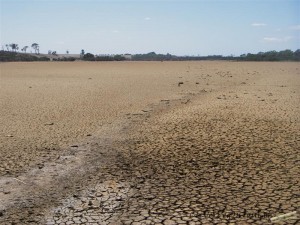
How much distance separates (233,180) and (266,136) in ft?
9.56

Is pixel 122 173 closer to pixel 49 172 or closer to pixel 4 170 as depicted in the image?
pixel 49 172

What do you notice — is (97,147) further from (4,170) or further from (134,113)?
(134,113)

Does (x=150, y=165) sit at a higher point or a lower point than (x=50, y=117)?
lower

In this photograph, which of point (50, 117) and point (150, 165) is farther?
point (50, 117)

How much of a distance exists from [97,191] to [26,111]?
25.1 feet

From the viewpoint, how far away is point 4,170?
5.69 m

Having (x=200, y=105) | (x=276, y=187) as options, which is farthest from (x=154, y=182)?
(x=200, y=105)

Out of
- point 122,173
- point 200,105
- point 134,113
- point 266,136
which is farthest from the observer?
point 200,105

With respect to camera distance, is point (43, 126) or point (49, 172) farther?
point (43, 126)

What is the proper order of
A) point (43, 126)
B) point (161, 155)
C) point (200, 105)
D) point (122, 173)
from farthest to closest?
point (200, 105) < point (43, 126) < point (161, 155) < point (122, 173)

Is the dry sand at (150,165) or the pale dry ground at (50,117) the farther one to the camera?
the pale dry ground at (50,117)

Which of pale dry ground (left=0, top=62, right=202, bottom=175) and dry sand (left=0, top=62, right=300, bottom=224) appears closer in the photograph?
dry sand (left=0, top=62, right=300, bottom=224)

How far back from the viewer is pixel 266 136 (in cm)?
770

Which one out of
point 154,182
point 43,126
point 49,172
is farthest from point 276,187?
point 43,126
